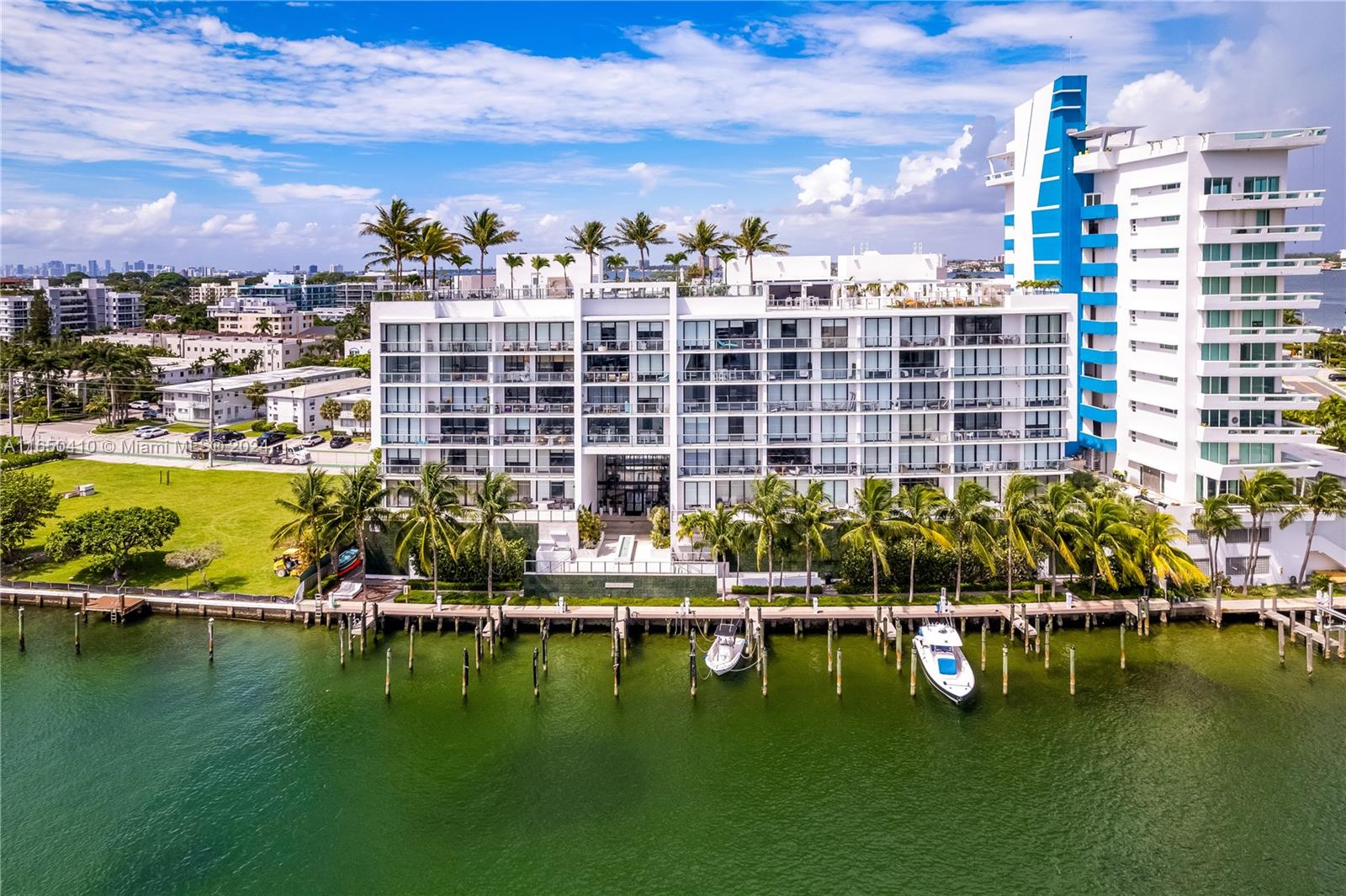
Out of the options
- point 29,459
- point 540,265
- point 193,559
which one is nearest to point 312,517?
point 193,559

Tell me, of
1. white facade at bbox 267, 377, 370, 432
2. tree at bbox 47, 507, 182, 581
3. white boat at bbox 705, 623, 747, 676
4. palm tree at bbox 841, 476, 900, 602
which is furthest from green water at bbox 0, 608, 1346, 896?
white facade at bbox 267, 377, 370, 432

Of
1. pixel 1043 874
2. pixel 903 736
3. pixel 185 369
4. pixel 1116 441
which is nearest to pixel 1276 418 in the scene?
pixel 1116 441

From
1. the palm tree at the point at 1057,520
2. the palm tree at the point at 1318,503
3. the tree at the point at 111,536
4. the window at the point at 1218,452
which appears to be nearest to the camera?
the palm tree at the point at 1057,520

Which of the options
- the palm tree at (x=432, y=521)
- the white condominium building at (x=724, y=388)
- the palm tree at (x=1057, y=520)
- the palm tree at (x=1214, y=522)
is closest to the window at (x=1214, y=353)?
the white condominium building at (x=724, y=388)

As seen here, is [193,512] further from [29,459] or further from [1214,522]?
[1214,522]

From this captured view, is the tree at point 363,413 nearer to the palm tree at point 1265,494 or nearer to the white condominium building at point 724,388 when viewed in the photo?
the white condominium building at point 724,388

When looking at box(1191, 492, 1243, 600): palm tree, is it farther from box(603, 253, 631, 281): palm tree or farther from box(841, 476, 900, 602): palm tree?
box(603, 253, 631, 281): palm tree
